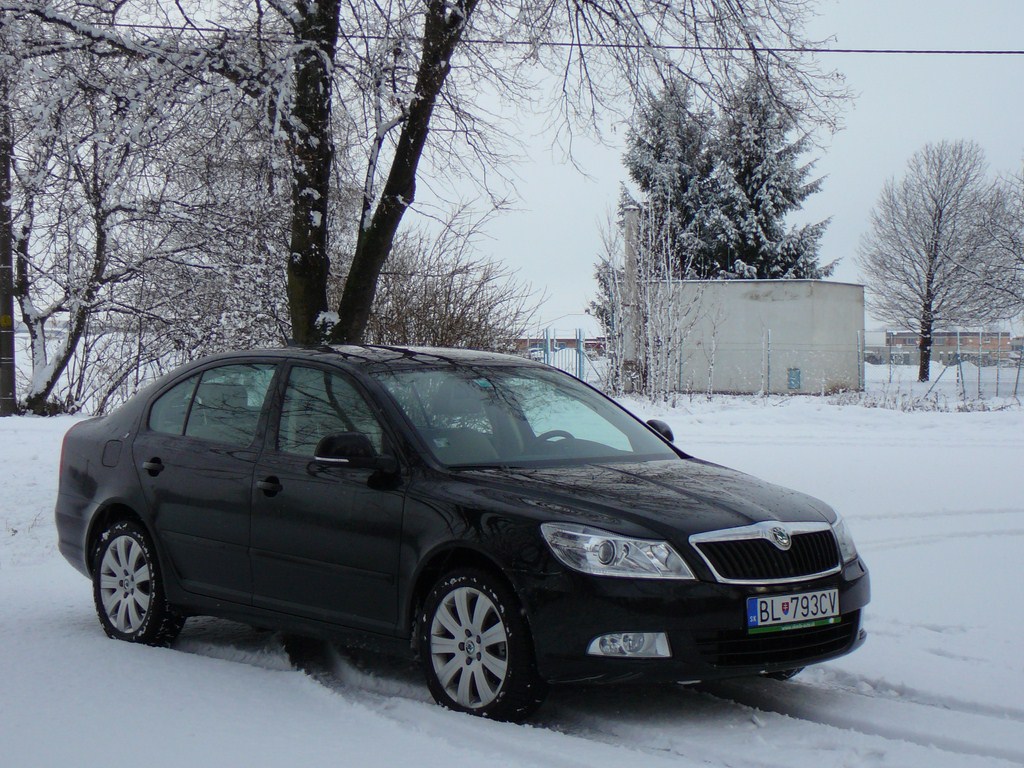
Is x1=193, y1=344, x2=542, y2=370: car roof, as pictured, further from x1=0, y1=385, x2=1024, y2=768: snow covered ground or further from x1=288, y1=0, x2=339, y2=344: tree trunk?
x1=288, y1=0, x2=339, y2=344: tree trunk

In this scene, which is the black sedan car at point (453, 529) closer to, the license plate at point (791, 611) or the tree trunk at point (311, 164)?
the license plate at point (791, 611)

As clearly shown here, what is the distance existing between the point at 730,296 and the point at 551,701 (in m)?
34.5

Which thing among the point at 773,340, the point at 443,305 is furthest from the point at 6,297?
the point at 773,340

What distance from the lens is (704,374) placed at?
38.2 metres

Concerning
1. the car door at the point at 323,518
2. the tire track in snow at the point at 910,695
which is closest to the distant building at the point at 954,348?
the tire track in snow at the point at 910,695

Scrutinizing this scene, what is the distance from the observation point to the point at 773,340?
127 feet

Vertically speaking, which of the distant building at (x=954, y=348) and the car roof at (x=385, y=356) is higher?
the distant building at (x=954, y=348)

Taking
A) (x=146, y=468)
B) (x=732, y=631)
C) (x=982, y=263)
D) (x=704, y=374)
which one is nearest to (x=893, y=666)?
(x=732, y=631)

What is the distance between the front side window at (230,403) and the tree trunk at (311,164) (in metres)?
4.37

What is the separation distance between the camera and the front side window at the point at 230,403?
6125 millimetres

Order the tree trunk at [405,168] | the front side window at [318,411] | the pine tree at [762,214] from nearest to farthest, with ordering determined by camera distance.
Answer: the front side window at [318,411], the tree trunk at [405,168], the pine tree at [762,214]

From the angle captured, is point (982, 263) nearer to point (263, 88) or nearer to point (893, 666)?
point (263, 88)

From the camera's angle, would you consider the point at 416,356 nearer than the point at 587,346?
Yes

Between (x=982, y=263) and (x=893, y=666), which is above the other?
(x=982, y=263)
